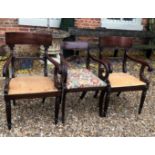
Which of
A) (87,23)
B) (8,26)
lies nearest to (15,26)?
(8,26)

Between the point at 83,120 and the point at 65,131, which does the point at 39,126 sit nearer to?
Answer: the point at 65,131

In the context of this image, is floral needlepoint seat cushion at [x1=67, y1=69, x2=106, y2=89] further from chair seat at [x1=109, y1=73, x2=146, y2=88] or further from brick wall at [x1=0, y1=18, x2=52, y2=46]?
brick wall at [x1=0, y1=18, x2=52, y2=46]

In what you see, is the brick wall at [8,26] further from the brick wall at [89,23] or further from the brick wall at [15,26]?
the brick wall at [89,23]

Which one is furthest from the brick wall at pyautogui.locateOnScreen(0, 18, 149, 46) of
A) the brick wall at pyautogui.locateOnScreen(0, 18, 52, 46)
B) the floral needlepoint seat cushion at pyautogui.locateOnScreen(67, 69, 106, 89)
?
the floral needlepoint seat cushion at pyautogui.locateOnScreen(67, 69, 106, 89)

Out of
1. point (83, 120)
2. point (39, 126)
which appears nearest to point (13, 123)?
point (39, 126)

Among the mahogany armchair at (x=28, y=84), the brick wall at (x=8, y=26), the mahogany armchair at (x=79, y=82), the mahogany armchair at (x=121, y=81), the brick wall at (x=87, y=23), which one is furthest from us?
the brick wall at (x=87, y=23)

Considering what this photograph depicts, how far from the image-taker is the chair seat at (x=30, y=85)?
8.61ft

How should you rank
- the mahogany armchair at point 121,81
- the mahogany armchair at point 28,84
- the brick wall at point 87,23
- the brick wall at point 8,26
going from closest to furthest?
the mahogany armchair at point 28,84 < the mahogany armchair at point 121,81 < the brick wall at point 8,26 < the brick wall at point 87,23

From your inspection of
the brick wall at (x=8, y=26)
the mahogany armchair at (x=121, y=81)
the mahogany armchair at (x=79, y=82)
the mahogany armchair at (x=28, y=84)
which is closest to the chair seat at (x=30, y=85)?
the mahogany armchair at (x=28, y=84)

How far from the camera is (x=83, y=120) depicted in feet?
10.0

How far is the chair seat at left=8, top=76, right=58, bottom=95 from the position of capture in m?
2.62

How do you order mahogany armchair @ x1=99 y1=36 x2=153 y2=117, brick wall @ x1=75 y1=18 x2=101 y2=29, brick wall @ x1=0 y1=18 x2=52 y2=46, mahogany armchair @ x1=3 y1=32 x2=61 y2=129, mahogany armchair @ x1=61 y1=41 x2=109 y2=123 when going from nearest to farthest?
mahogany armchair @ x1=3 y1=32 x2=61 y2=129
mahogany armchair @ x1=61 y1=41 x2=109 y2=123
mahogany armchair @ x1=99 y1=36 x2=153 y2=117
brick wall @ x1=0 y1=18 x2=52 y2=46
brick wall @ x1=75 y1=18 x2=101 y2=29

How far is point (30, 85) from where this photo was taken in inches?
108

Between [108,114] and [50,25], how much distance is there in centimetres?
287
